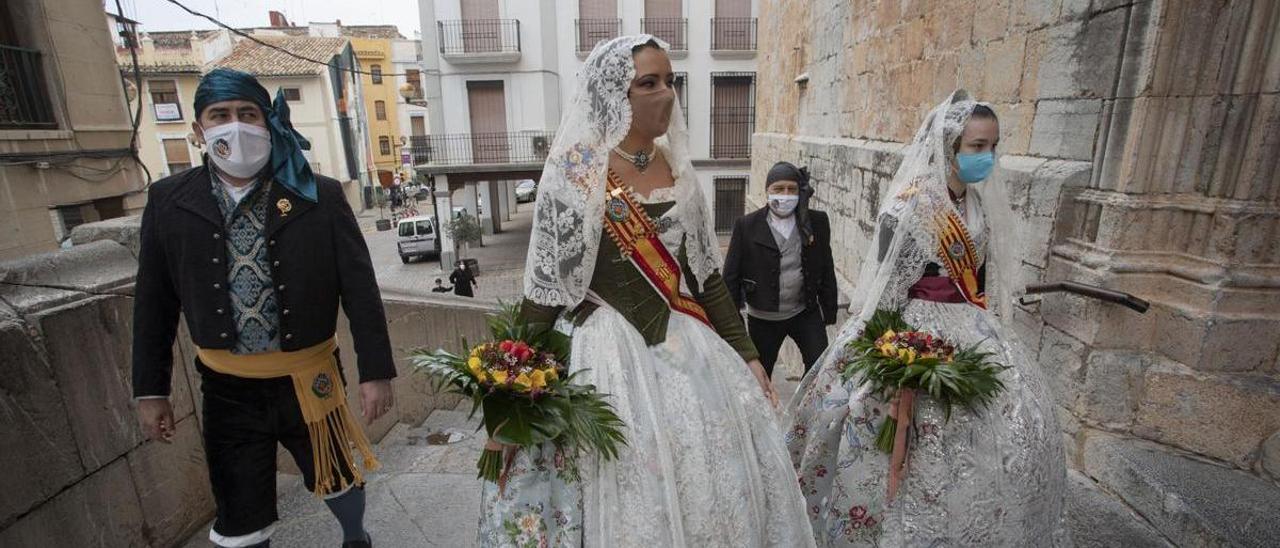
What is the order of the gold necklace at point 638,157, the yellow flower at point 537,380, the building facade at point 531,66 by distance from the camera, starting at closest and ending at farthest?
the yellow flower at point 537,380 < the gold necklace at point 638,157 < the building facade at point 531,66

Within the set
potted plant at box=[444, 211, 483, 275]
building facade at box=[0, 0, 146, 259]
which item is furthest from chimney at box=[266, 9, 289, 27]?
building facade at box=[0, 0, 146, 259]

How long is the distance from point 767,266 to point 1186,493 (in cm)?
221

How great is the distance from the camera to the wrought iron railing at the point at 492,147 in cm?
1994

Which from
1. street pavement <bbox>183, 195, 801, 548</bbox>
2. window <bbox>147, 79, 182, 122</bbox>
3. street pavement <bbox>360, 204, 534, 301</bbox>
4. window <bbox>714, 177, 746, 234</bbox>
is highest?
window <bbox>147, 79, 182, 122</bbox>

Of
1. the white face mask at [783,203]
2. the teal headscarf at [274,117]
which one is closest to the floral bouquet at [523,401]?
the teal headscarf at [274,117]

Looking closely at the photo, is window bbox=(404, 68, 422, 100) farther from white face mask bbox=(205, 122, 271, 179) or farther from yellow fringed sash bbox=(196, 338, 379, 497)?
yellow fringed sash bbox=(196, 338, 379, 497)

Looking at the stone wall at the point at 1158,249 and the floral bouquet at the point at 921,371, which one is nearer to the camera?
the floral bouquet at the point at 921,371

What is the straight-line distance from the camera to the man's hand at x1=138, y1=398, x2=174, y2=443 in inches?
81.5

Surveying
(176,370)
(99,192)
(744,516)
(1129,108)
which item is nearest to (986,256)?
(1129,108)

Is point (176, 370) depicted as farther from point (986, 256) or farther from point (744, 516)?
point (986, 256)

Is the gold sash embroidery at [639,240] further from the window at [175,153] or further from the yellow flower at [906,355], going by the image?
the window at [175,153]

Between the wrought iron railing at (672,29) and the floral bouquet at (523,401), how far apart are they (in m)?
19.9

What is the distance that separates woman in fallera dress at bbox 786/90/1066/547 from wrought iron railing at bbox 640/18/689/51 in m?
19.0

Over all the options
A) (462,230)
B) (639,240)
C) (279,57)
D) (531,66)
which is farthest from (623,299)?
(279,57)
